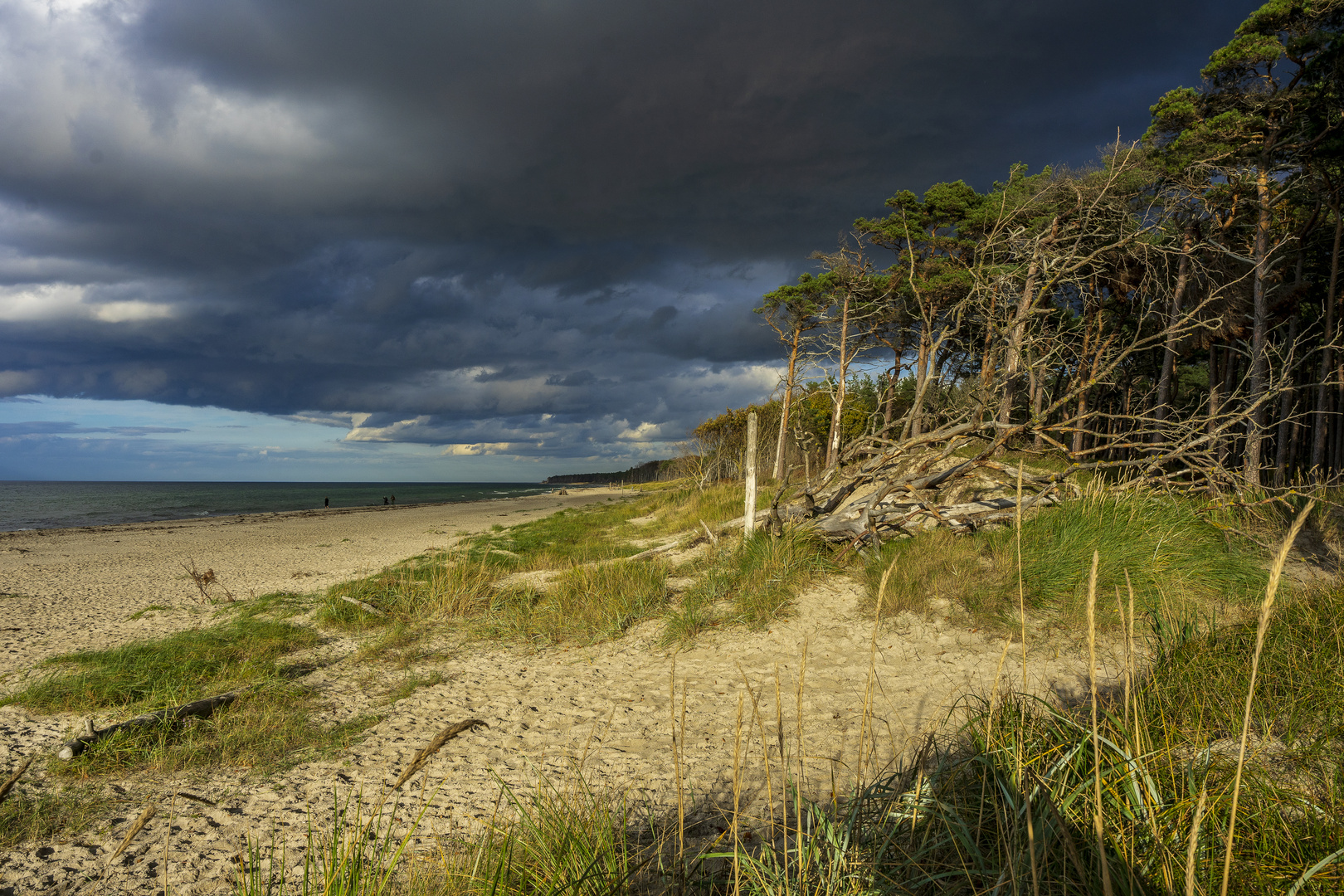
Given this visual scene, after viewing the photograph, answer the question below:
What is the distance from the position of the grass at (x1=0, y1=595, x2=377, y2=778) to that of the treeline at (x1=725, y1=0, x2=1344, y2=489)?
21.8 feet

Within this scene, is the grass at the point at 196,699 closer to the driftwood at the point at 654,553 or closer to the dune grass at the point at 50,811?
the dune grass at the point at 50,811

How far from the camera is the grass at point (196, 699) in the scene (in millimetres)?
4348

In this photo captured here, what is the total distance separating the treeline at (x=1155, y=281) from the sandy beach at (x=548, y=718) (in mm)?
3201

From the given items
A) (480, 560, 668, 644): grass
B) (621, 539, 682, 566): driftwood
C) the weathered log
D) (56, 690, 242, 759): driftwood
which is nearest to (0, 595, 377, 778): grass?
(56, 690, 242, 759): driftwood

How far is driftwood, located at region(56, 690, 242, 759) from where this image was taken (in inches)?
169

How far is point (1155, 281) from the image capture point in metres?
10.4

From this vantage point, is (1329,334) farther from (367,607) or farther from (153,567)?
(153,567)

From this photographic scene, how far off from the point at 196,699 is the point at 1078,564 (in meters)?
8.91

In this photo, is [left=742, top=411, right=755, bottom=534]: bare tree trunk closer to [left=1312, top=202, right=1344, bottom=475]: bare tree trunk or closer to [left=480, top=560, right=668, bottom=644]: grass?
[left=480, top=560, right=668, bottom=644]: grass

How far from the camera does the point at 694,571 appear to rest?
31.0 ft

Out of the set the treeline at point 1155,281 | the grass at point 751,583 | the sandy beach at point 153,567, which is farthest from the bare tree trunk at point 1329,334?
the sandy beach at point 153,567

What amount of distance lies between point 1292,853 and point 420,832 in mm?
3869

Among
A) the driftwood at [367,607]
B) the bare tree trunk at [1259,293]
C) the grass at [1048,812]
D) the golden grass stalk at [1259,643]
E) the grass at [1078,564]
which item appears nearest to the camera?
the golden grass stalk at [1259,643]

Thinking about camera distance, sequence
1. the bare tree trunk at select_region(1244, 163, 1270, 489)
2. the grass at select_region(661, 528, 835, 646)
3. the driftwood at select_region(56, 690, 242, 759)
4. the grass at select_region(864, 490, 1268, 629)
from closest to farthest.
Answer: the driftwood at select_region(56, 690, 242, 759)
the grass at select_region(864, 490, 1268, 629)
the grass at select_region(661, 528, 835, 646)
the bare tree trunk at select_region(1244, 163, 1270, 489)
